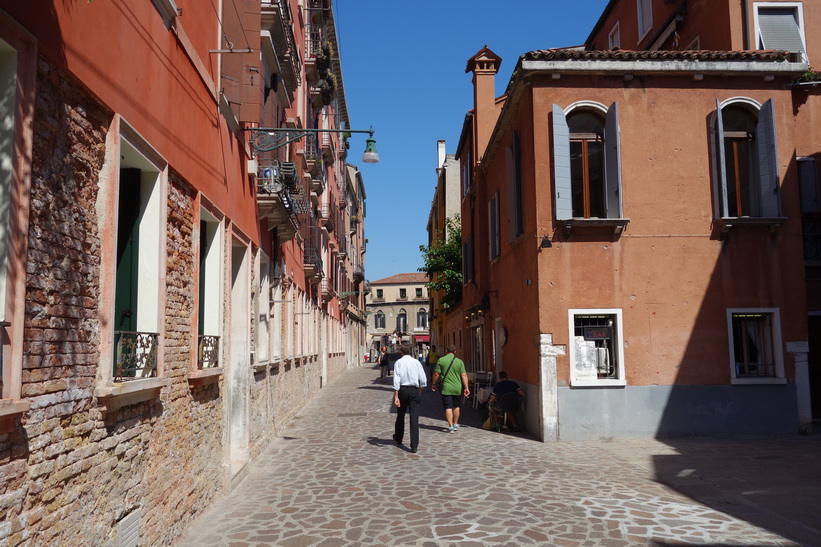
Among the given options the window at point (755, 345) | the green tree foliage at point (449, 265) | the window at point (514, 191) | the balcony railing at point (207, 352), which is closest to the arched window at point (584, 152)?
the window at point (514, 191)

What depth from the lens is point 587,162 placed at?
1271 cm

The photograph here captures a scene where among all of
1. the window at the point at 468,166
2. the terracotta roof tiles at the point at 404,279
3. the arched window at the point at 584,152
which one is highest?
the terracotta roof tiles at the point at 404,279

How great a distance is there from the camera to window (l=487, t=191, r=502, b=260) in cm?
1678

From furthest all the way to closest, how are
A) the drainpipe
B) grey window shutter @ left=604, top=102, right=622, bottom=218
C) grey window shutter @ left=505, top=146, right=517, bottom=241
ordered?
grey window shutter @ left=505, top=146, right=517, bottom=241, the drainpipe, grey window shutter @ left=604, top=102, right=622, bottom=218

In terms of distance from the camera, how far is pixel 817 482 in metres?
8.15

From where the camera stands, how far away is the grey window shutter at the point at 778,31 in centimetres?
1418

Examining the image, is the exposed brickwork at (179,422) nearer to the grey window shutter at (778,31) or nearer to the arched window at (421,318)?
the grey window shutter at (778,31)

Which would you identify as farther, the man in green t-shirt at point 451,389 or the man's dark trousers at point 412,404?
the man in green t-shirt at point 451,389

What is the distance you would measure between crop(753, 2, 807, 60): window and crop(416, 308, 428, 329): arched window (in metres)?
67.2

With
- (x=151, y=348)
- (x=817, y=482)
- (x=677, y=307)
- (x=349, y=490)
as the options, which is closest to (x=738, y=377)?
(x=677, y=307)

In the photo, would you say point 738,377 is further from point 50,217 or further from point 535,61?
point 50,217

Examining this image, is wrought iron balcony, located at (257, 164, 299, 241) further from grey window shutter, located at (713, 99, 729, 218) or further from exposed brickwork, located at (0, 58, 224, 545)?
grey window shutter, located at (713, 99, 729, 218)

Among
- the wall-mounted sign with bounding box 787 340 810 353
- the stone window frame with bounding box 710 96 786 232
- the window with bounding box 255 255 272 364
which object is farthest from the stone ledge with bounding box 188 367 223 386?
the wall-mounted sign with bounding box 787 340 810 353

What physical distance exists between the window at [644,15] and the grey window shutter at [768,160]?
699cm
